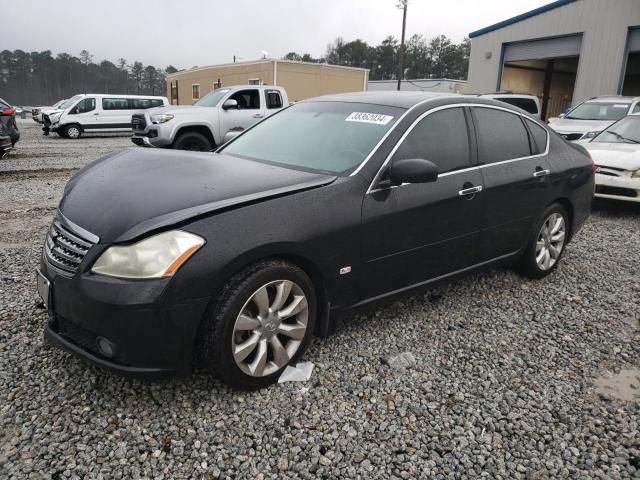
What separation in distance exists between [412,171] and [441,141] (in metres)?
0.70

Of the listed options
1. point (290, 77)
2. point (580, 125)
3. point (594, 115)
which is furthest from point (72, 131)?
point (594, 115)

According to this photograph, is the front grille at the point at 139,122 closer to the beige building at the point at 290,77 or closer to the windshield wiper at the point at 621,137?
the windshield wiper at the point at 621,137

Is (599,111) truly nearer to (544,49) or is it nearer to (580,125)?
(580,125)

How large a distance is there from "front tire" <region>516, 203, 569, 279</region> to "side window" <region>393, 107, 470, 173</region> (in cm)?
123

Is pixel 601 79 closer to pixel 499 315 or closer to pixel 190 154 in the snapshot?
pixel 499 315

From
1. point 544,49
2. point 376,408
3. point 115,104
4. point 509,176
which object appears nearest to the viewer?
point 376,408

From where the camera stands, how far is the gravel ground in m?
2.27

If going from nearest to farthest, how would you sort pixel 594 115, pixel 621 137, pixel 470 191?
pixel 470 191
pixel 621 137
pixel 594 115

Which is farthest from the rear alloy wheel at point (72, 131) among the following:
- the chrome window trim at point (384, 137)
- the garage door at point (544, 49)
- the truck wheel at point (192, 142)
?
the chrome window trim at point (384, 137)

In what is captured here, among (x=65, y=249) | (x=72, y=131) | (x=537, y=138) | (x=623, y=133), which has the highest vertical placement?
(x=537, y=138)

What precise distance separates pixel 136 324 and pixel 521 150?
335 centimetres

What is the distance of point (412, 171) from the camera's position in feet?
9.75

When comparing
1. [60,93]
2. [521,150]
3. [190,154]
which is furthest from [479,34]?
[60,93]

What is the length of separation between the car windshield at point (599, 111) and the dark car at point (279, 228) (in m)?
9.31
